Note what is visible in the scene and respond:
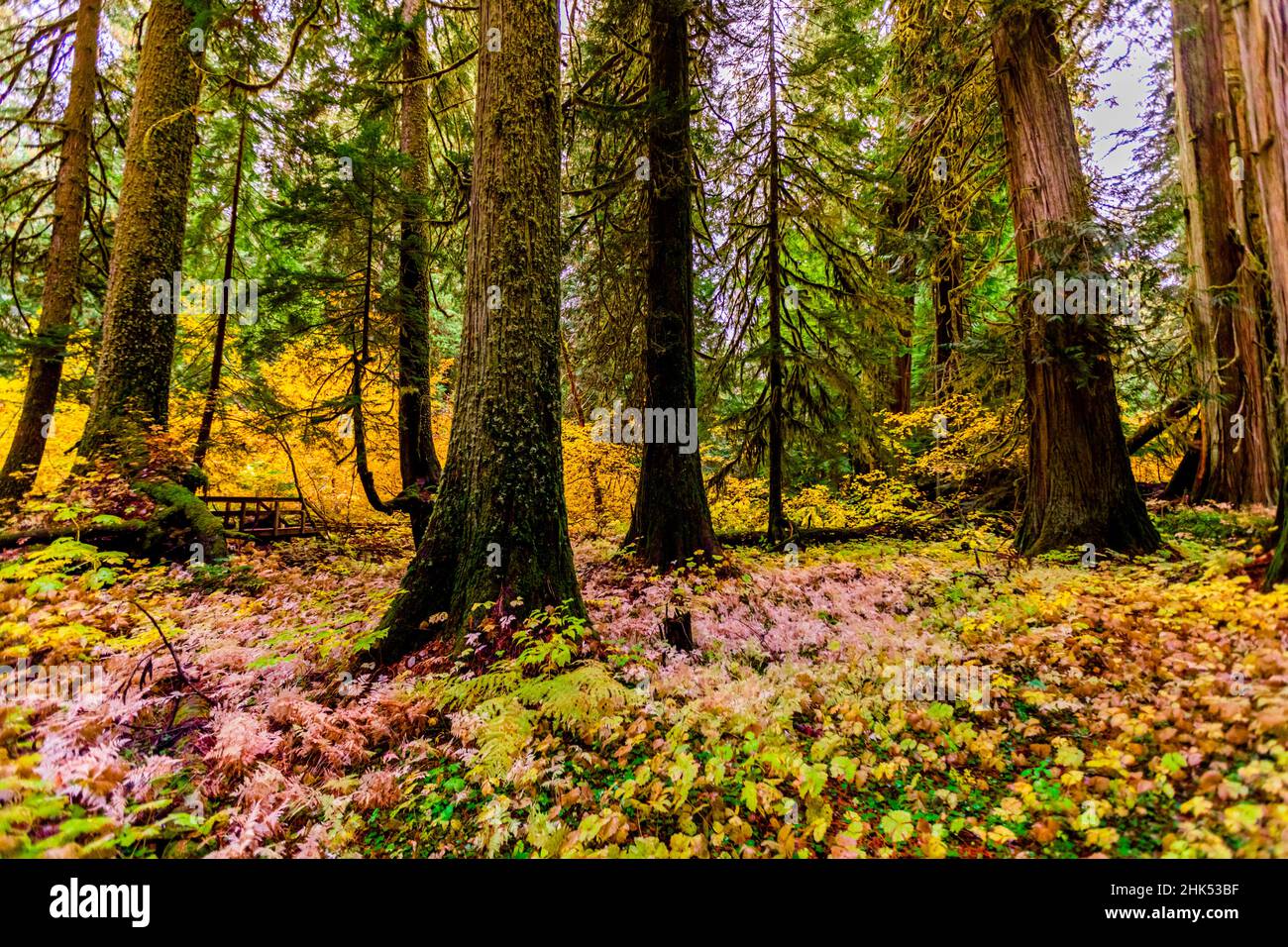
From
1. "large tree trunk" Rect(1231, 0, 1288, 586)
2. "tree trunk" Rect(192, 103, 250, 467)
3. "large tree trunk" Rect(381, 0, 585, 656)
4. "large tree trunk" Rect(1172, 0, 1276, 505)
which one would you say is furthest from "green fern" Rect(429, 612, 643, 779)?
"large tree trunk" Rect(1172, 0, 1276, 505)

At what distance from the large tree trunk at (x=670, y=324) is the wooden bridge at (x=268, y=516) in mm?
7289

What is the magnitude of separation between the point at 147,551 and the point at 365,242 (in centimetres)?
507

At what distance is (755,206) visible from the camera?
8930mm

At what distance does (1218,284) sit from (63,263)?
713 inches

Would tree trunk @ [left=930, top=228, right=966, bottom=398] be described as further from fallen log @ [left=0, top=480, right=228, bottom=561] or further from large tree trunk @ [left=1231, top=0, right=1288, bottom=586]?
fallen log @ [left=0, top=480, right=228, bottom=561]

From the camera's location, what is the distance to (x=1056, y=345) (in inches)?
238

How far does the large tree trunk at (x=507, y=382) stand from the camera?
4199 millimetres

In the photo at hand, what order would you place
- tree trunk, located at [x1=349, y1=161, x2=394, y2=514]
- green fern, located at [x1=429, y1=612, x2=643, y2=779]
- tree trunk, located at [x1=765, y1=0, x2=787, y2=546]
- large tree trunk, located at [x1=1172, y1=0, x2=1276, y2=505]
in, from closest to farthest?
1. green fern, located at [x1=429, y1=612, x2=643, y2=779]
2. large tree trunk, located at [x1=1172, y1=0, x2=1276, y2=505]
3. tree trunk, located at [x1=349, y1=161, x2=394, y2=514]
4. tree trunk, located at [x1=765, y1=0, x2=787, y2=546]

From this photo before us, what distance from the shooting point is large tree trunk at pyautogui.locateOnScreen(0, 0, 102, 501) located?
27.4ft

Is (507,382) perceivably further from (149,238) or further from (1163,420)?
(1163,420)

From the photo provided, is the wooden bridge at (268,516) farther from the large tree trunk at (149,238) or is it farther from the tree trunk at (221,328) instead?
the large tree trunk at (149,238)

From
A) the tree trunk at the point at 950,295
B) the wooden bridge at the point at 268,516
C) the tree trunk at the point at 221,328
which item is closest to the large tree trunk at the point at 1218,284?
the tree trunk at the point at 950,295

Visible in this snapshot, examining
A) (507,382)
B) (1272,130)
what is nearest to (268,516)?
(507,382)

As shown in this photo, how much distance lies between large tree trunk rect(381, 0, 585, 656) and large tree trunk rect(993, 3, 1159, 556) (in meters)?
5.70
